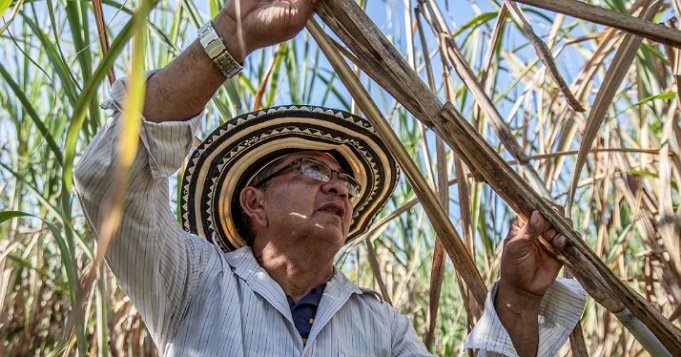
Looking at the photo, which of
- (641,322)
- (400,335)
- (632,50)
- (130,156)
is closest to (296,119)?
(400,335)

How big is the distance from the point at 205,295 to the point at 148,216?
0.22 m

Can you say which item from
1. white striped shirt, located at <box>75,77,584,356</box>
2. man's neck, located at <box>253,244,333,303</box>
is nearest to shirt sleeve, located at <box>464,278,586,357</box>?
white striped shirt, located at <box>75,77,584,356</box>

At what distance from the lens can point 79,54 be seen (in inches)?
47.5

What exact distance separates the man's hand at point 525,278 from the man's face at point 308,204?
1.23 ft

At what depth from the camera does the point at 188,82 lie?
1.13 meters

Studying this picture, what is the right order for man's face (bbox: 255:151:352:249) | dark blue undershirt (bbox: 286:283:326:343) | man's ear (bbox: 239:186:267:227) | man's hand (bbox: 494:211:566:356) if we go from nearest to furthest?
1. man's hand (bbox: 494:211:566:356)
2. dark blue undershirt (bbox: 286:283:326:343)
3. man's face (bbox: 255:151:352:249)
4. man's ear (bbox: 239:186:267:227)

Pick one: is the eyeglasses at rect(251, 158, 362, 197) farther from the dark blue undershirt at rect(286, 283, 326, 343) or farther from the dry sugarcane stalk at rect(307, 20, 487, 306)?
the dry sugarcane stalk at rect(307, 20, 487, 306)

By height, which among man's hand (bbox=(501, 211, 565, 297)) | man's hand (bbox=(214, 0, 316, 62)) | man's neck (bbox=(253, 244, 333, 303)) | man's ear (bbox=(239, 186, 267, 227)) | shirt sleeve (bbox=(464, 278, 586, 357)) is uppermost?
man's ear (bbox=(239, 186, 267, 227))

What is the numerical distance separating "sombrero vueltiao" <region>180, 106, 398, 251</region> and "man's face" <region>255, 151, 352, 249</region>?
0.05 metres

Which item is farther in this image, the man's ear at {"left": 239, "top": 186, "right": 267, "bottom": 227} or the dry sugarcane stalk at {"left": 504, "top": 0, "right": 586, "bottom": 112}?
the man's ear at {"left": 239, "top": 186, "right": 267, "bottom": 227}

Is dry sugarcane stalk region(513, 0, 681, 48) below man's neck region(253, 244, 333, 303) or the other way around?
below

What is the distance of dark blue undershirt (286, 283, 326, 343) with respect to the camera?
1.54 m

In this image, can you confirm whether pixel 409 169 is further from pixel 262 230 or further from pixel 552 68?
pixel 262 230

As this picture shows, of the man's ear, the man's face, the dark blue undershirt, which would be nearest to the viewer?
the dark blue undershirt
